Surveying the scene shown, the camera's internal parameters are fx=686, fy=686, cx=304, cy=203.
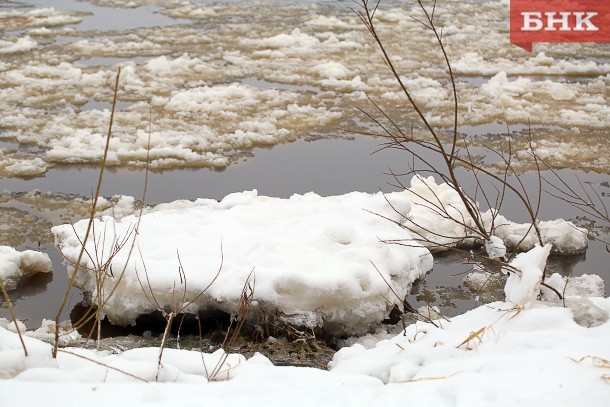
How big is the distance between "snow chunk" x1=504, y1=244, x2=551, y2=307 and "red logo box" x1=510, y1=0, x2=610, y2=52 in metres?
9.09

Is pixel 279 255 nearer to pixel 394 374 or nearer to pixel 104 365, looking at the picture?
pixel 394 374

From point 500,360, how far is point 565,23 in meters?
10.7

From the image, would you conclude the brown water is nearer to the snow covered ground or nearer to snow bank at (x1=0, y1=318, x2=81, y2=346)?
the snow covered ground

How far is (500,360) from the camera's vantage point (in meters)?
2.34

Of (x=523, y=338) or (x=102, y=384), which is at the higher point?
(x=102, y=384)

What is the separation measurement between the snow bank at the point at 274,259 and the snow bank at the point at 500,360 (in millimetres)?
654

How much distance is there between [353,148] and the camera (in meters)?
6.76

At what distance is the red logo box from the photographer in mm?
11289

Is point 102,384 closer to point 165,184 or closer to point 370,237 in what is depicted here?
point 370,237

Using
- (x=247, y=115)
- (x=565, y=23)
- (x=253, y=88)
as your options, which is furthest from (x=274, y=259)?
(x=565, y=23)

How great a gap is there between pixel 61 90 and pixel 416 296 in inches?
228

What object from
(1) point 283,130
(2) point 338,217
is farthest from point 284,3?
(2) point 338,217

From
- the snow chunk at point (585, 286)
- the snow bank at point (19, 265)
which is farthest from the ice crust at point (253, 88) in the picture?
Result: the snow chunk at point (585, 286)

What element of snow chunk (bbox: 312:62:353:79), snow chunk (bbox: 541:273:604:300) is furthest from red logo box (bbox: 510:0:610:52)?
snow chunk (bbox: 541:273:604:300)
